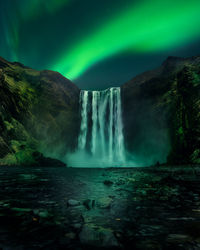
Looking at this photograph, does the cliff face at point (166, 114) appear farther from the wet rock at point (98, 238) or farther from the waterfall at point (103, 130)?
the wet rock at point (98, 238)

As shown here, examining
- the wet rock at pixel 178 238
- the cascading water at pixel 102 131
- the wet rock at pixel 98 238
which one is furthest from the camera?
the cascading water at pixel 102 131

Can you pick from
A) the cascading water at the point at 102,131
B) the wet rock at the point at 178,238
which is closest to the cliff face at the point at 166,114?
the cascading water at the point at 102,131

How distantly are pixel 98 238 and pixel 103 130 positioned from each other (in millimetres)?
40964

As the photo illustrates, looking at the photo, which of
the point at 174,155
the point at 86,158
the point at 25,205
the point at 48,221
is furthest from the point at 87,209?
the point at 86,158

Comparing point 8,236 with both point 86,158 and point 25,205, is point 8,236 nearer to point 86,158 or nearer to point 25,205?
point 25,205

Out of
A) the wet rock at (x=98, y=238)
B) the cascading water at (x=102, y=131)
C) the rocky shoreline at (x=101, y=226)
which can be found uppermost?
the cascading water at (x=102, y=131)

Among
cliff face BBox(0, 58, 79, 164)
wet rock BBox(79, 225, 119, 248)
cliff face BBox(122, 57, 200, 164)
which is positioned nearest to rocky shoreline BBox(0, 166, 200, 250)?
wet rock BBox(79, 225, 119, 248)

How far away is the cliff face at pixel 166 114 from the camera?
23719mm

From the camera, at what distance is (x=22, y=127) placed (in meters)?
32.6

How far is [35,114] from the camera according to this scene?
129 ft

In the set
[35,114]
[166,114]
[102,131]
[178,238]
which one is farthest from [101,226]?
[35,114]

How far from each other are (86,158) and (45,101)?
66.9 feet

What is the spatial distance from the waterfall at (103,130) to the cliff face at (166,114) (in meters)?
2.51

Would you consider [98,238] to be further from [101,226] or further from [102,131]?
[102,131]
